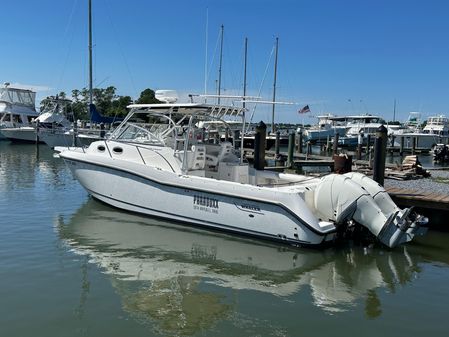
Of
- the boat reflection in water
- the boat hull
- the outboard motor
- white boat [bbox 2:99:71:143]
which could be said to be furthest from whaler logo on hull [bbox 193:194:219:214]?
white boat [bbox 2:99:71:143]

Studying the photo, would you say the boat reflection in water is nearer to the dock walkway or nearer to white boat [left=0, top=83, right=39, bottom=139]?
the dock walkway

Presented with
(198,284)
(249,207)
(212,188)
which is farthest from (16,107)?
(198,284)

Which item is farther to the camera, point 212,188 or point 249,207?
point 212,188

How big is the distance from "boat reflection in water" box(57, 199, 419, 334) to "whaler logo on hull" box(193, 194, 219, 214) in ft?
1.81

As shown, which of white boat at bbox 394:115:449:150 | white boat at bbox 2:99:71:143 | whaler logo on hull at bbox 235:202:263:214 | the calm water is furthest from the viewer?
white boat at bbox 394:115:449:150

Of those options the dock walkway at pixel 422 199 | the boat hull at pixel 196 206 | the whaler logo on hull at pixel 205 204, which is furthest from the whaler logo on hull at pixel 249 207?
the dock walkway at pixel 422 199

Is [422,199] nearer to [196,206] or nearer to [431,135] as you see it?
[196,206]

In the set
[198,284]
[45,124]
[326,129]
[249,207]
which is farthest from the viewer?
[326,129]

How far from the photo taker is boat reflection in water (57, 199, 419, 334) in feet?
22.2

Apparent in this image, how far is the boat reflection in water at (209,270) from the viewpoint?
6781mm

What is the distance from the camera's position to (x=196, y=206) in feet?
35.1

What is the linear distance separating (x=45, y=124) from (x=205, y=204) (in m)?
37.1

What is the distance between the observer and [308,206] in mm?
9750

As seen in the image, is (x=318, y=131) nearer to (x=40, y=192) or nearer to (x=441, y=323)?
(x=40, y=192)
